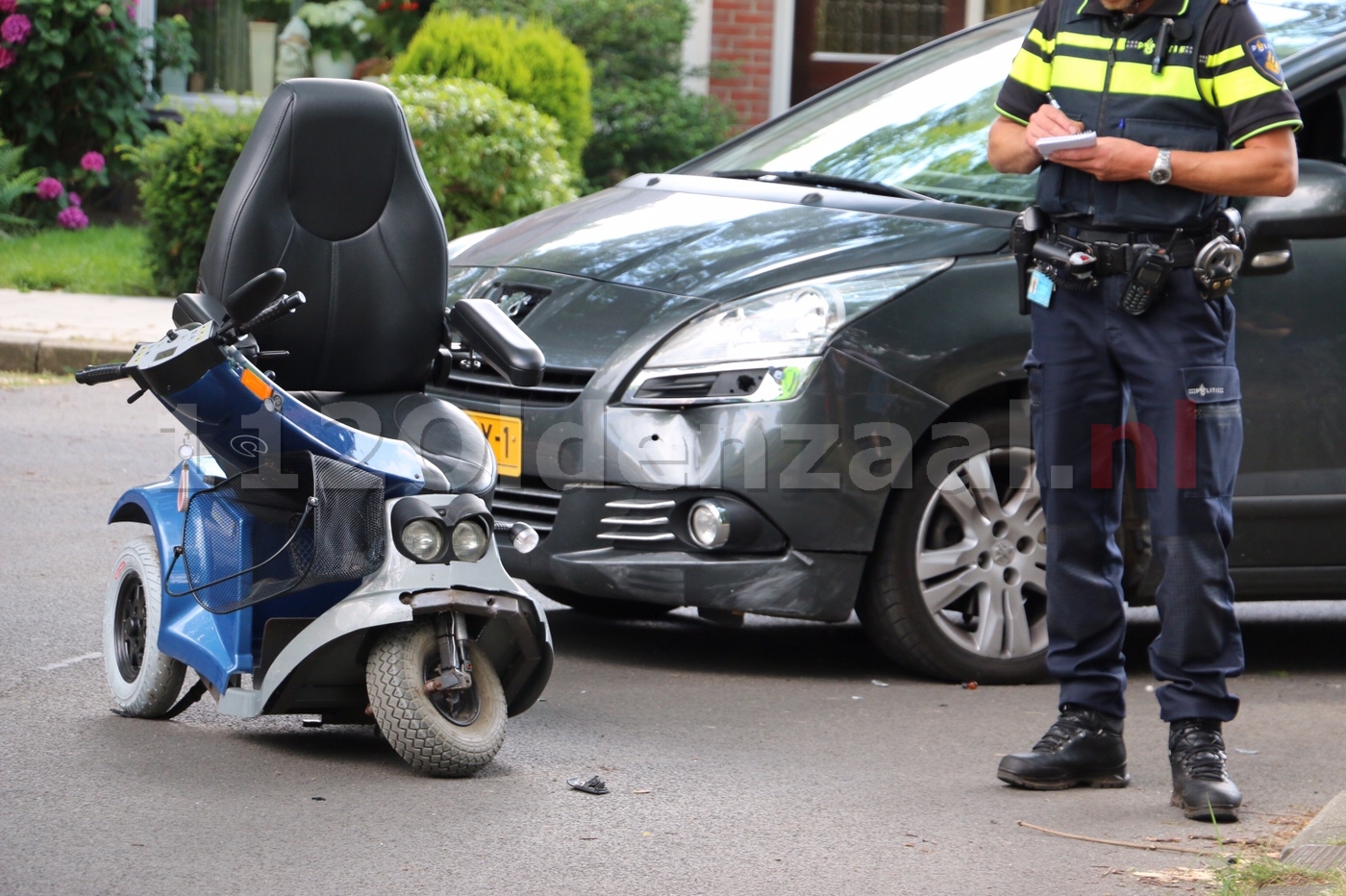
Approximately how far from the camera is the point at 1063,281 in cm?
404

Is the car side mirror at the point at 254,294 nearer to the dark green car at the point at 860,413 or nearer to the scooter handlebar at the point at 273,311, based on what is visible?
the scooter handlebar at the point at 273,311

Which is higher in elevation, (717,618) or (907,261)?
(907,261)

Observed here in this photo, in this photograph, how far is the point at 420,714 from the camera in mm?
3951

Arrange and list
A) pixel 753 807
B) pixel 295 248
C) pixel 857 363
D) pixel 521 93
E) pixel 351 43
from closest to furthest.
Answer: pixel 753 807 < pixel 295 248 < pixel 857 363 < pixel 521 93 < pixel 351 43

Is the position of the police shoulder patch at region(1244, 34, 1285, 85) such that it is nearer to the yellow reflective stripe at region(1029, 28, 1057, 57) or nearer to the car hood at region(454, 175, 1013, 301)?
the yellow reflective stripe at region(1029, 28, 1057, 57)

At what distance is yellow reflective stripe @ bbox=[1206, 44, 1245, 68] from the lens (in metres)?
3.86

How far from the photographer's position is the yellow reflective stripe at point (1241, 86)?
3840mm

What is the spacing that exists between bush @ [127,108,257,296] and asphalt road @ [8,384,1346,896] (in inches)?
232

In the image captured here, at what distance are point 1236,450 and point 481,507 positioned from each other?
1.55 meters

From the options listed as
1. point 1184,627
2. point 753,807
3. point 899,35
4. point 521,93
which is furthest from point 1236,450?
point 899,35

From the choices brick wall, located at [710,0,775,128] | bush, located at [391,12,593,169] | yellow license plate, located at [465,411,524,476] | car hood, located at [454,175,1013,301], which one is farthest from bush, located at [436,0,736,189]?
yellow license plate, located at [465,411,524,476]

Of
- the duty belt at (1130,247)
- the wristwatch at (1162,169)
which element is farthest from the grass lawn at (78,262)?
the wristwatch at (1162,169)

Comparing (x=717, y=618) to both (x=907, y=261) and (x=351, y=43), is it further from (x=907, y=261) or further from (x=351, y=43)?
(x=351, y=43)

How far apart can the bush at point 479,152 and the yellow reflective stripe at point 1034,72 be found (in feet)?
23.0
